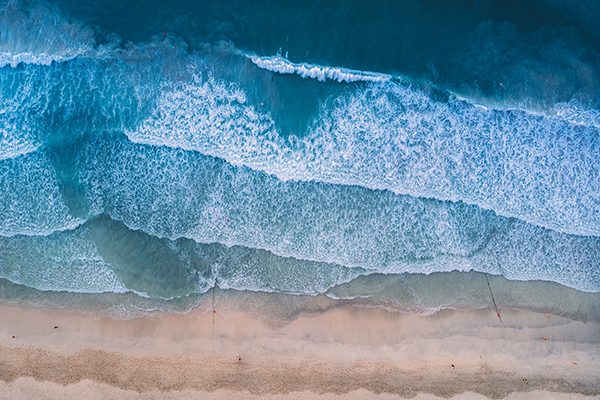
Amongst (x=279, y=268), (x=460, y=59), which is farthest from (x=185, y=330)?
(x=460, y=59)

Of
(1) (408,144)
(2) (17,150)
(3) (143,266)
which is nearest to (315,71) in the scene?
(1) (408,144)

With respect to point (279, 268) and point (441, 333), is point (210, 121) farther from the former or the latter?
point (441, 333)

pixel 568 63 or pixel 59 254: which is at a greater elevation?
pixel 568 63

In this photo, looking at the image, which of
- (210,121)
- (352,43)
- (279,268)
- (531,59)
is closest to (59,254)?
(210,121)

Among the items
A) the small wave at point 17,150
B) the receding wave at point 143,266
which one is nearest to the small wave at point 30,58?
the small wave at point 17,150

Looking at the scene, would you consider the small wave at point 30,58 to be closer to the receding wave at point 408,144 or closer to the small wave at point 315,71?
the receding wave at point 408,144

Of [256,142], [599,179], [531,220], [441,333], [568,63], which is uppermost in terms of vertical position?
[568,63]
